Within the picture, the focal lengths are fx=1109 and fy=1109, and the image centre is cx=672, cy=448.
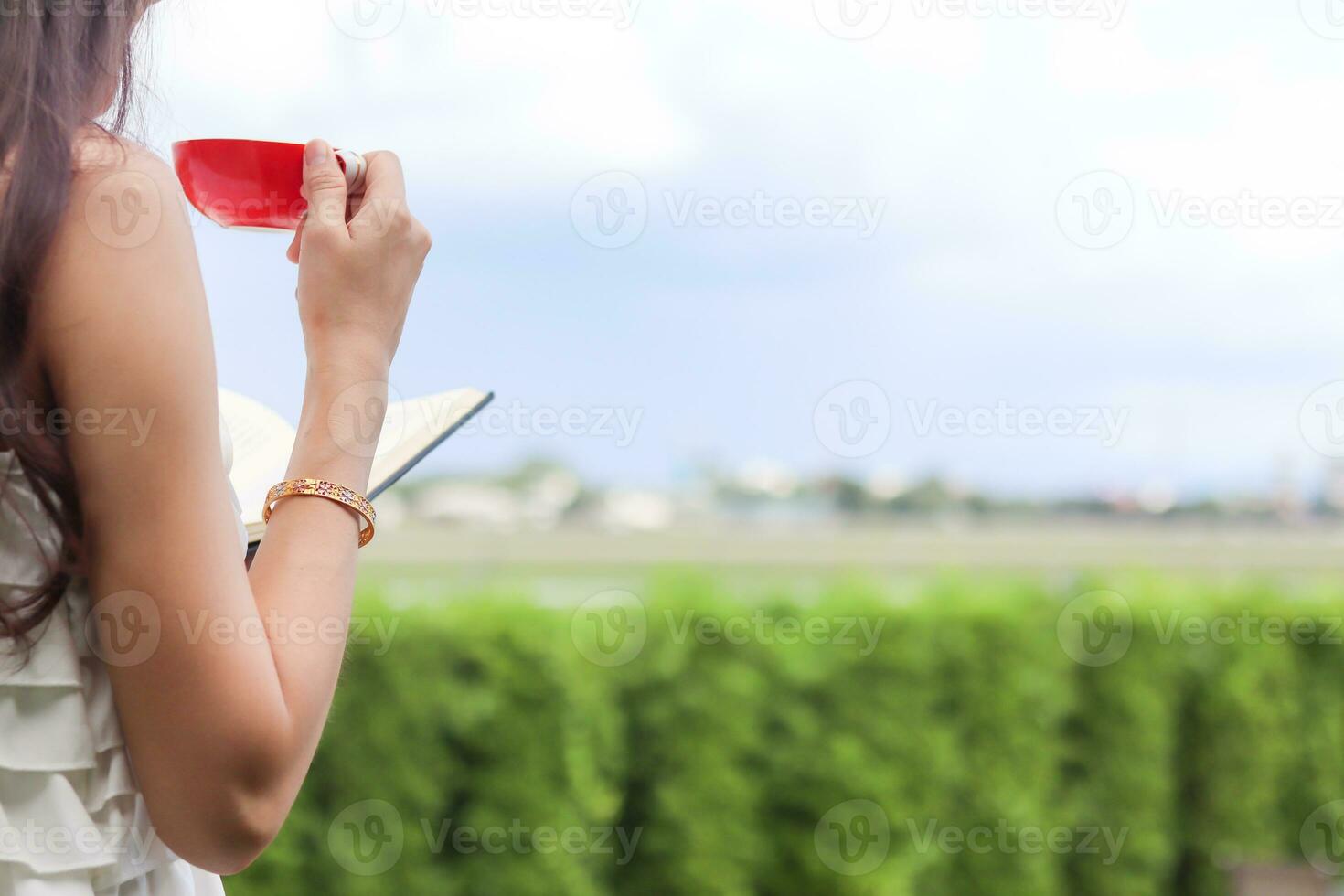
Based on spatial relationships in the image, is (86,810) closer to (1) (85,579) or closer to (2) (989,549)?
(1) (85,579)

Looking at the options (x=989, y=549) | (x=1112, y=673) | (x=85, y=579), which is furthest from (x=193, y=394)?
(x=989, y=549)

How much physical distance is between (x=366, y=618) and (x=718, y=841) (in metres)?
1.22

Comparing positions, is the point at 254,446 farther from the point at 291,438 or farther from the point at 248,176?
the point at 248,176

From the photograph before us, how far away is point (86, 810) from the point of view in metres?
0.66

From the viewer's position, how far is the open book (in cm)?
85

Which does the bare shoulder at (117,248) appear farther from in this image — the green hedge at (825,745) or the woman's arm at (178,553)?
the green hedge at (825,745)

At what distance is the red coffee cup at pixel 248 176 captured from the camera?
0.80 meters

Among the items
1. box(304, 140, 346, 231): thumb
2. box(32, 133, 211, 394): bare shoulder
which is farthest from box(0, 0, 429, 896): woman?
box(304, 140, 346, 231): thumb

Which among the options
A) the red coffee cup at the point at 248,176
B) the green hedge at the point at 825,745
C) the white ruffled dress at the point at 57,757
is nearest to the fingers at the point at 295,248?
the red coffee cup at the point at 248,176

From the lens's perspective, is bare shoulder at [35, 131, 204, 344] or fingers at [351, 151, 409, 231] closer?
bare shoulder at [35, 131, 204, 344]

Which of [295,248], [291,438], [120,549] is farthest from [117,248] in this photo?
[291,438]

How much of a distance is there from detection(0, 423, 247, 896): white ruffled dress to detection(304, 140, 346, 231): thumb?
0.27 metres

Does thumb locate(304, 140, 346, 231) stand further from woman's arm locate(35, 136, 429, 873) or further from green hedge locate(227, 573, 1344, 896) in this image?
green hedge locate(227, 573, 1344, 896)

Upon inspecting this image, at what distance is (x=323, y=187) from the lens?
30.3 inches
